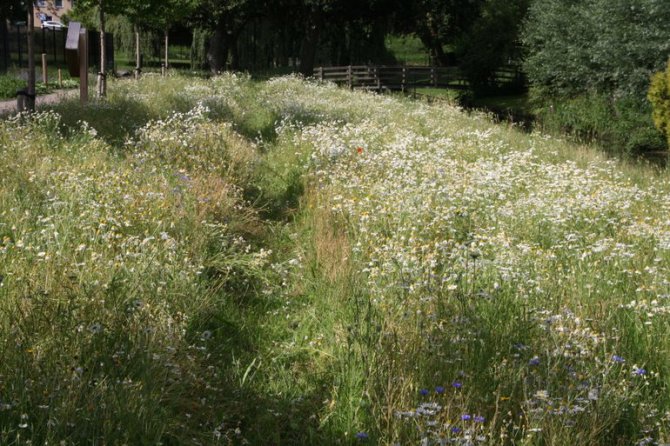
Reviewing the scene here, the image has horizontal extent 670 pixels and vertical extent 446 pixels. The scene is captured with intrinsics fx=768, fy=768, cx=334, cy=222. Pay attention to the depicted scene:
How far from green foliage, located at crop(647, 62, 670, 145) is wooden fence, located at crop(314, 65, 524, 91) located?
18468 millimetres

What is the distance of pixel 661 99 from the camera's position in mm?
20078

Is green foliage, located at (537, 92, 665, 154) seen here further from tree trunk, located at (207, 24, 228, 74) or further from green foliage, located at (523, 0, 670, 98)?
tree trunk, located at (207, 24, 228, 74)

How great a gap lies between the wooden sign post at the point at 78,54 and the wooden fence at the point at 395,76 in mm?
24386

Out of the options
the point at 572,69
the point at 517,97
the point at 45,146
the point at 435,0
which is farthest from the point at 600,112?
the point at 45,146

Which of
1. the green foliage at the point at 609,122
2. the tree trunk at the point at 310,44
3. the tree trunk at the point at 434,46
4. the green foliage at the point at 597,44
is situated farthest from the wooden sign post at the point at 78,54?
the tree trunk at the point at 434,46

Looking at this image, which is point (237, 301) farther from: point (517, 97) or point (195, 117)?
point (517, 97)

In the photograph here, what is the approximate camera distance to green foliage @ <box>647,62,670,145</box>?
1977cm

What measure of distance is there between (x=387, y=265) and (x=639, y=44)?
19.4 m

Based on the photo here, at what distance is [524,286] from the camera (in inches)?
198

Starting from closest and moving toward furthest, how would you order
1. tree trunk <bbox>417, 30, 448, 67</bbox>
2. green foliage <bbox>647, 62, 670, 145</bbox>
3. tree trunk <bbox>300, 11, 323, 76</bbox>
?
green foliage <bbox>647, 62, 670, 145</bbox> < tree trunk <bbox>300, 11, 323, 76</bbox> < tree trunk <bbox>417, 30, 448, 67</bbox>

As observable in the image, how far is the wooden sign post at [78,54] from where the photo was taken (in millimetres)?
13180

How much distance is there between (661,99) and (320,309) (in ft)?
56.9

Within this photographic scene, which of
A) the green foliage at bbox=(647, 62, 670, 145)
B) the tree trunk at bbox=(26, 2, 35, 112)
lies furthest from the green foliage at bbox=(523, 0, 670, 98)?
the tree trunk at bbox=(26, 2, 35, 112)

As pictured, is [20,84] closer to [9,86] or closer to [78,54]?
[9,86]
